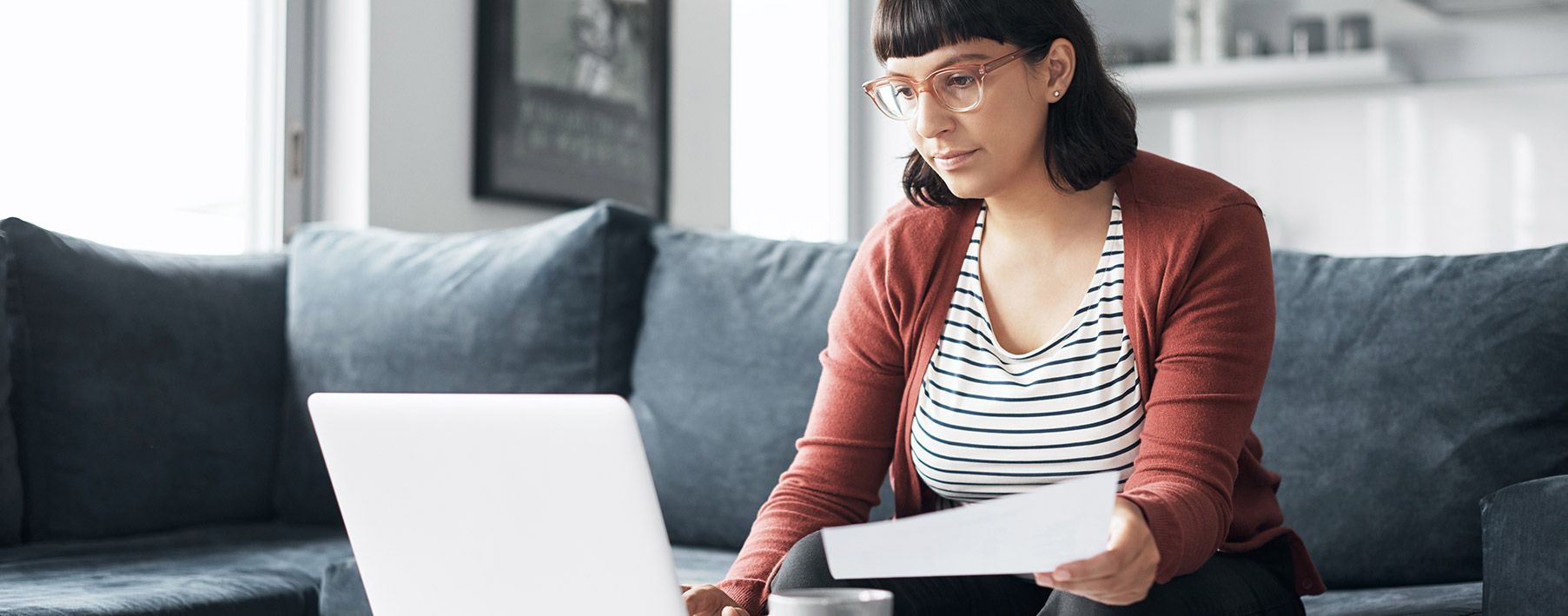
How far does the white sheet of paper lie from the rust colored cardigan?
0.88 ft

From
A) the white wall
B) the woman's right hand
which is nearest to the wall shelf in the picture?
the white wall

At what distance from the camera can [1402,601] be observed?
4.86 ft

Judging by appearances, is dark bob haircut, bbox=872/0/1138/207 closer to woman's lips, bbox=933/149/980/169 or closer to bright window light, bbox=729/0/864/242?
woman's lips, bbox=933/149/980/169

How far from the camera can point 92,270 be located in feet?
6.22

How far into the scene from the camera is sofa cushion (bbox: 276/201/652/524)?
6.75 feet

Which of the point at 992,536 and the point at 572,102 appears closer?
the point at 992,536

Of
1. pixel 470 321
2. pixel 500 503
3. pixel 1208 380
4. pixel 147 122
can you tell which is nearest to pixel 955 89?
pixel 1208 380

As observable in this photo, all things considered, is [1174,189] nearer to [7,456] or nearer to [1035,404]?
[1035,404]

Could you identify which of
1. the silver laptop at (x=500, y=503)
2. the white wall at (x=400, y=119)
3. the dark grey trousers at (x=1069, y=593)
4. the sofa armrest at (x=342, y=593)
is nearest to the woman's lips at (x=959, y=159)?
the dark grey trousers at (x=1069, y=593)

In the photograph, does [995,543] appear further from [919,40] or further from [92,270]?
[92,270]

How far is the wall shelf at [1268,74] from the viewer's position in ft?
13.8

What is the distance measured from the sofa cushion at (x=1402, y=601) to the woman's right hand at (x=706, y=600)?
1.98 feet

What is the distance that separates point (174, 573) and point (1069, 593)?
1.06 m

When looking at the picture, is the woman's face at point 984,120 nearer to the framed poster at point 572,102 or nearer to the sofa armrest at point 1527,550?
the sofa armrest at point 1527,550
